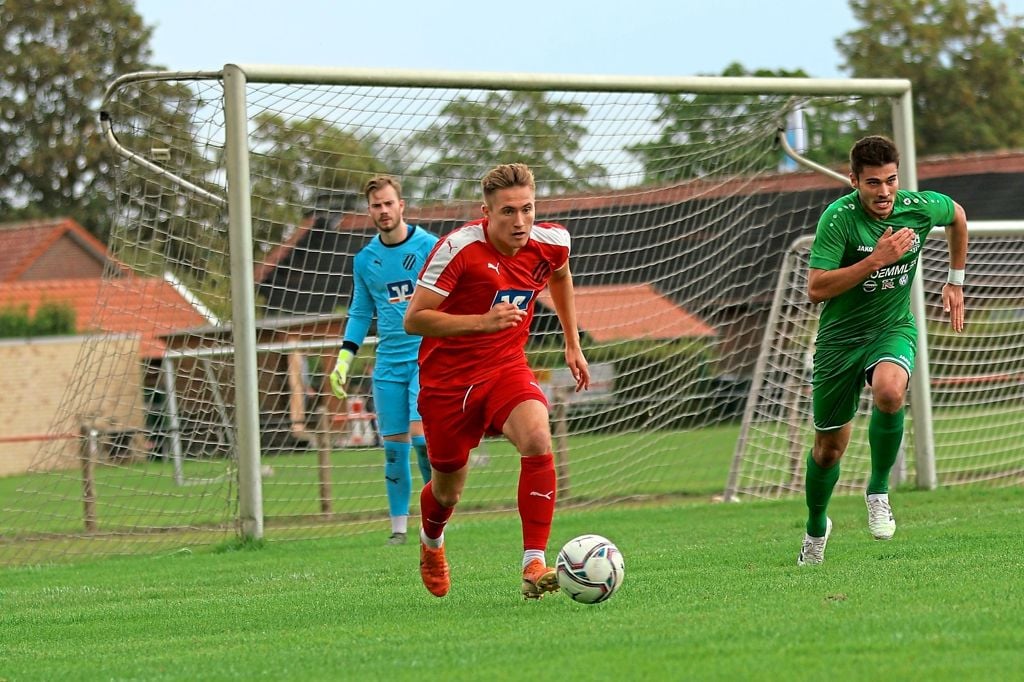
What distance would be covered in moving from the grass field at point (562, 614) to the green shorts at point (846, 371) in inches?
28.2

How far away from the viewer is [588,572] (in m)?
5.50

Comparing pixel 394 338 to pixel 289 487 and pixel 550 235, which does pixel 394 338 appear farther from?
pixel 289 487

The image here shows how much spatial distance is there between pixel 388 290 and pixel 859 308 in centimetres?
365

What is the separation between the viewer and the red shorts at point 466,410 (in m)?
5.97

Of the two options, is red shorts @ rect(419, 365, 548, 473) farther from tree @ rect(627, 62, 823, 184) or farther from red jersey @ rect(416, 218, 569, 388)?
tree @ rect(627, 62, 823, 184)

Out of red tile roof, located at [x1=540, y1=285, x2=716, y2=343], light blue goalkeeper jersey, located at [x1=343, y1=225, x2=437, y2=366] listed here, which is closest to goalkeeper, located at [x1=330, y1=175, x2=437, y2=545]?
light blue goalkeeper jersey, located at [x1=343, y1=225, x2=437, y2=366]

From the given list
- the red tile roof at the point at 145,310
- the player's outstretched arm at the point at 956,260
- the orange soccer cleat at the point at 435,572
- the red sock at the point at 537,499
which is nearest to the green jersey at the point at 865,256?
the player's outstretched arm at the point at 956,260

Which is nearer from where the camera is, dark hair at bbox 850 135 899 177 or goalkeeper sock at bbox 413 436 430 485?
dark hair at bbox 850 135 899 177

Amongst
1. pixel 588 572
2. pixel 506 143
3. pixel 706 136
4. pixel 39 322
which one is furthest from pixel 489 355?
pixel 39 322

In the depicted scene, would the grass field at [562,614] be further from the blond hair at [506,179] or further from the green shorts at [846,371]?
the blond hair at [506,179]

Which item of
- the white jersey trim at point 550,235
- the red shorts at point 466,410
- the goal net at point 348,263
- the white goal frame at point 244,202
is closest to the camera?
the red shorts at point 466,410

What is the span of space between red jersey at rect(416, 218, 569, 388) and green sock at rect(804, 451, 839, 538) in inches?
65.9

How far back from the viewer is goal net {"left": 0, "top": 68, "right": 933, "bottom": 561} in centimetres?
1009

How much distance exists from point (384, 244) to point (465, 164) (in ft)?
6.14
